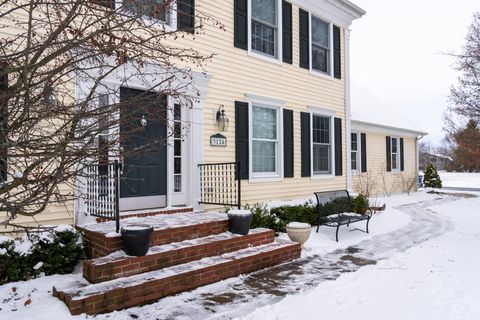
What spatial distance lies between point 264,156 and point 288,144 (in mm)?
786

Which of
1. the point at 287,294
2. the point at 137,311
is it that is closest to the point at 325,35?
the point at 287,294

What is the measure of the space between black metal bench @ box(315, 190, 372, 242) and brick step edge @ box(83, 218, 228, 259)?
2724 mm

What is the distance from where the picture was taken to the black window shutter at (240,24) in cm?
805

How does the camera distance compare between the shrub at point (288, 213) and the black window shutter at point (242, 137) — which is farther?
the black window shutter at point (242, 137)

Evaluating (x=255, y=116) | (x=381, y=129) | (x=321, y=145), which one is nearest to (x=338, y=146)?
(x=321, y=145)

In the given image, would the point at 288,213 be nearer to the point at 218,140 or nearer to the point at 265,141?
the point at 265,141

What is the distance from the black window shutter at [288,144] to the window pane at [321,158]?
128 cm

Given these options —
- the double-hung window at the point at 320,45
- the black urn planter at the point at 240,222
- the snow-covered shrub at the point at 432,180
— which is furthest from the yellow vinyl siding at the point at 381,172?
the black urn planter at the point at 240,222

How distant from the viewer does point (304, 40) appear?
9.77 m

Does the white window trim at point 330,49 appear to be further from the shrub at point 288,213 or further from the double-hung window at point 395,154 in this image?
the double-hung window at point 395,154

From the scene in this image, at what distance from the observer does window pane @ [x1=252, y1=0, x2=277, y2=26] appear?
28.4ft

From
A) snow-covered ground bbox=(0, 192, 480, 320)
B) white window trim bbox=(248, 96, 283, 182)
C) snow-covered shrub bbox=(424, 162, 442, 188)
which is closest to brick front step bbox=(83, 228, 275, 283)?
snow-covered ground bbox=(0, 192, 480, 320)

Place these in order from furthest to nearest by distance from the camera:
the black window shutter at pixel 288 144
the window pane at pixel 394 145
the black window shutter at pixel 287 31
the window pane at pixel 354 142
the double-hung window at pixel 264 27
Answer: the window pane at pixel 394 145 < the window pane at pixel 354 142 < the black window shutter at pixel 287 31 < the black window shutter at pixel 288 144 < the double-hung window at pixel 264 27

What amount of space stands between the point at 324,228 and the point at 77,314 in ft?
19.4
